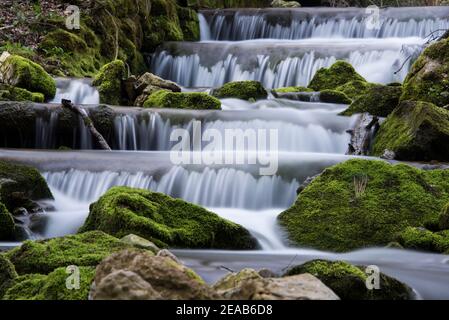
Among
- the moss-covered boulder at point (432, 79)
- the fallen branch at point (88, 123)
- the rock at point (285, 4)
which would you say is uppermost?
the rock at point (285, 4)

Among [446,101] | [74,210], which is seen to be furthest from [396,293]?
[446,101]

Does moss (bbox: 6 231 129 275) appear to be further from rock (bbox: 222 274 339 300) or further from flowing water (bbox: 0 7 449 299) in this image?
rock (bbox: 222 274 339 300)

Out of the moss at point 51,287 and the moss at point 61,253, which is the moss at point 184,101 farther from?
the moss at point 51,287

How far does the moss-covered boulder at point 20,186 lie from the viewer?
23.9ft

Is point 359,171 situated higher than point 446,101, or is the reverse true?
point 446,101

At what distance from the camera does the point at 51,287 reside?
147 inches

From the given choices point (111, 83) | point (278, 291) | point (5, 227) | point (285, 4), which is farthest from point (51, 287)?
point (285, 4)

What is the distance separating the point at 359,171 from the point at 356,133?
3266 mm

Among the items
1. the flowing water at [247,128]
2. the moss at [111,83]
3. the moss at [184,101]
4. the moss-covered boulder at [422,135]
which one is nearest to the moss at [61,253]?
the flowing water at [247,128]

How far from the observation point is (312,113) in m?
11.9

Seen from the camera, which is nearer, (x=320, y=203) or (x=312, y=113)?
(x=320, y=203)

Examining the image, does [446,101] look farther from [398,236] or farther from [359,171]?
[398,236]

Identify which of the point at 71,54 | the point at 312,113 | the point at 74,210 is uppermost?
the point at 71,54

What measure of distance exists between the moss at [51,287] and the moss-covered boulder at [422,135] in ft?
19.6
